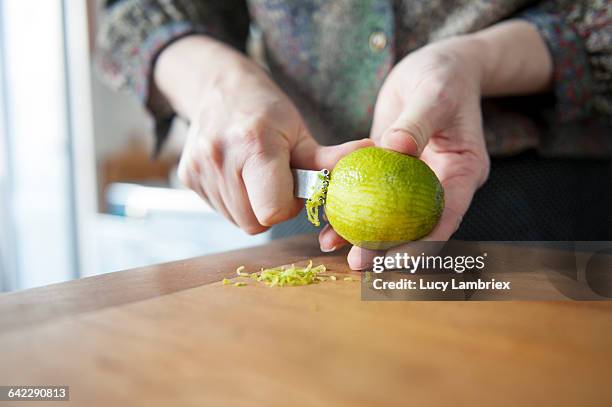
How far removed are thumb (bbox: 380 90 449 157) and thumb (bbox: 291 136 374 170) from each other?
0.19ft

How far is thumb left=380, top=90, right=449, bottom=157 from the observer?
0.89 m

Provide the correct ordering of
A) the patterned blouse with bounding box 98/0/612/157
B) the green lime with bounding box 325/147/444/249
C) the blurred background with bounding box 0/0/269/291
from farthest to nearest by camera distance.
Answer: the blurred background with bounding box 0/0/269/291 < the patterned blouse with bounding box 98/0/612/157 < the green lime with bounding box 325/147/444/249

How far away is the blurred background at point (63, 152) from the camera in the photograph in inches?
130

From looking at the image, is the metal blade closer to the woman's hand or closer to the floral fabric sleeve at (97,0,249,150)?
the woman's hand

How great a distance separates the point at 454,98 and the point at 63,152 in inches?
116

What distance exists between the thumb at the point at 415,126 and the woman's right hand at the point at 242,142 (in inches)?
3.4

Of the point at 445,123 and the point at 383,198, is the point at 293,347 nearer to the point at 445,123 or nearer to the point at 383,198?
the point at 383,198

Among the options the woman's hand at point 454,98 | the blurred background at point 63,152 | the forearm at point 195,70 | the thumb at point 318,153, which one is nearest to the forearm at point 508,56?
the woman's hand at point 454,98

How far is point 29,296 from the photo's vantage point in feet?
2.64

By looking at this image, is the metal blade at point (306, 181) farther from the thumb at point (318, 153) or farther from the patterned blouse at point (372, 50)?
the patterned blouse at point (372, 50)

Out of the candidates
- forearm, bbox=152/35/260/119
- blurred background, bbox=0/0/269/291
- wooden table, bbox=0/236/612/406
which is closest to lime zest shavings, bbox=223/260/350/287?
wooden table, bbox=0/236/612/406

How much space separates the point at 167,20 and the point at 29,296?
0.74 meters

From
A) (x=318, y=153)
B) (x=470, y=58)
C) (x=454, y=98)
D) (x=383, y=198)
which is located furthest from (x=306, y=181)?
(x=470, y=58)

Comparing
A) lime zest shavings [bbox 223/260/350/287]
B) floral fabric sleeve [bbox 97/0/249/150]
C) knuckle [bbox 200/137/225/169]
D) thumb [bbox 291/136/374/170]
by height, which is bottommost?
lime zest shavings [bbox 223/260/350/287]
